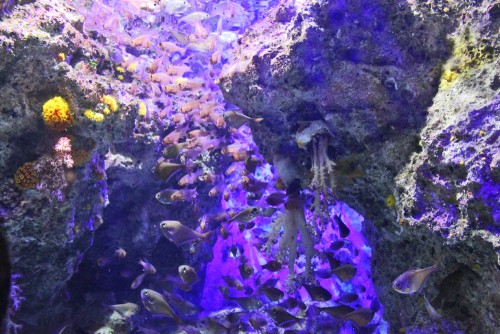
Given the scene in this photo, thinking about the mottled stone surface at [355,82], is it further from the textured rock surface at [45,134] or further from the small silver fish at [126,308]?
the small silver fish at [126,308]

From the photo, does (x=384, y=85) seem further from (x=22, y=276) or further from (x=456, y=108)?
(x=22, y=276)

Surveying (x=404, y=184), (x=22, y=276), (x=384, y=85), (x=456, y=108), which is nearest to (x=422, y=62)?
(x=384, y=85)

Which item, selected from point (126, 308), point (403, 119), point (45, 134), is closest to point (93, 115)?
point (45, 134)

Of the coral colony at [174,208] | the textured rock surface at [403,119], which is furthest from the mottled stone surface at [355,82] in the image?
the coral colony at [174,208]

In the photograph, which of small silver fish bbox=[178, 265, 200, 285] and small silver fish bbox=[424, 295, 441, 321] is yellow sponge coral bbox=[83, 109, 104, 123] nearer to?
small silver fish bbox=[178, 265, 200, 285]

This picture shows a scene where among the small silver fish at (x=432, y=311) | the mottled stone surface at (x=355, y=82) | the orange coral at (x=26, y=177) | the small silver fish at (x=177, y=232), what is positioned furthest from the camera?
the small silver fish at (x=177, y=232)

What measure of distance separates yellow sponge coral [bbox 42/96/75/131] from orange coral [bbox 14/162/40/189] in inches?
22.2

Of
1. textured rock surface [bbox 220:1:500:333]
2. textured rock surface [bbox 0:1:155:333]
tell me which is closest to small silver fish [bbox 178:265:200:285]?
textured rock surface [bbox 0:1:155:333]

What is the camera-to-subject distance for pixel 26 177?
12.9 feet

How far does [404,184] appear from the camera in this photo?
3.46 metres

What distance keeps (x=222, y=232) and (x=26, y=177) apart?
329 cm

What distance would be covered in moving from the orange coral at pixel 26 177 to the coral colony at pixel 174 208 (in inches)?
0.5

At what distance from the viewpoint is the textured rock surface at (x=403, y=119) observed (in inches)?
110

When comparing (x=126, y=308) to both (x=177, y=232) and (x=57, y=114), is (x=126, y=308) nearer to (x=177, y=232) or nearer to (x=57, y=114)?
(x=177, y=232)
